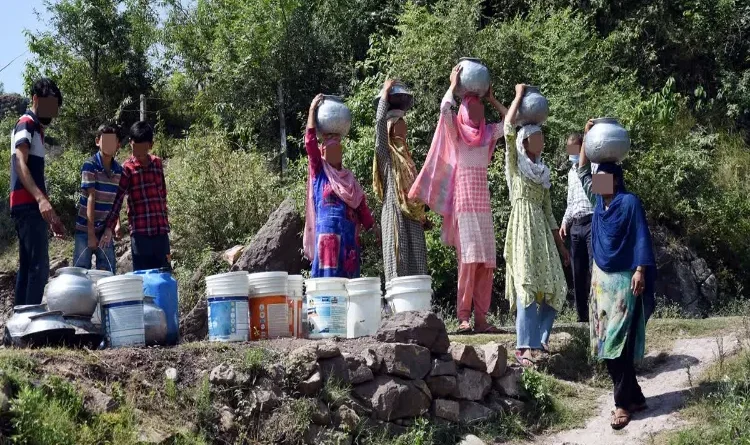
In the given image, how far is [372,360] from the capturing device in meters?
6.23

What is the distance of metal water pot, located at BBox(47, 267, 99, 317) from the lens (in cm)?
600

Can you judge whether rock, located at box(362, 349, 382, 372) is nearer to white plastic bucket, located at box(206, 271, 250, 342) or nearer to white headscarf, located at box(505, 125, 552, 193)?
white plastic bucket, located at box(206, 271, 250, 342)

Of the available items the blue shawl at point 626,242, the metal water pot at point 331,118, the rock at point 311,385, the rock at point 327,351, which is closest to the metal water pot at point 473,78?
the metal water pot at point 331,118

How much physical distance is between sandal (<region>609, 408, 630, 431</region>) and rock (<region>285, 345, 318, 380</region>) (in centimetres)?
203

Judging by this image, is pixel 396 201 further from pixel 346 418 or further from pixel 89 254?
pixel 346 418

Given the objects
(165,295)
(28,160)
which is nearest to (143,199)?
(28,160)

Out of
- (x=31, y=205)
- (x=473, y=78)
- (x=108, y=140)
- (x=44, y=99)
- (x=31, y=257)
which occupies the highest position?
(x=473, y=78)

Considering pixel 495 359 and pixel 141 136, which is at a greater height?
pixel 141 136

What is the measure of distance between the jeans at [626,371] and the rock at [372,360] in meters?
1.54

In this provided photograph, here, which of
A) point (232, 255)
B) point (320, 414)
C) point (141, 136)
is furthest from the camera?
point (232, 255)

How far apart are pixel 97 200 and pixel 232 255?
2.97m

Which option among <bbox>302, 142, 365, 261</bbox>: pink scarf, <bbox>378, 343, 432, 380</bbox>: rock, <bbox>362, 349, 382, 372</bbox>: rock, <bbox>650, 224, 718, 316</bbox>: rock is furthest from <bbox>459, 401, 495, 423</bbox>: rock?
<bbox>650, 224, 718, 316</bbox>: rock

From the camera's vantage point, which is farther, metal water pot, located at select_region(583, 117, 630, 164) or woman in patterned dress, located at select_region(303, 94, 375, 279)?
woman in patterned dress, located at select_region(303, 94, 375, 279)

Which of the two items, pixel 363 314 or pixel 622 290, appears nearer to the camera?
pixel 622 290
